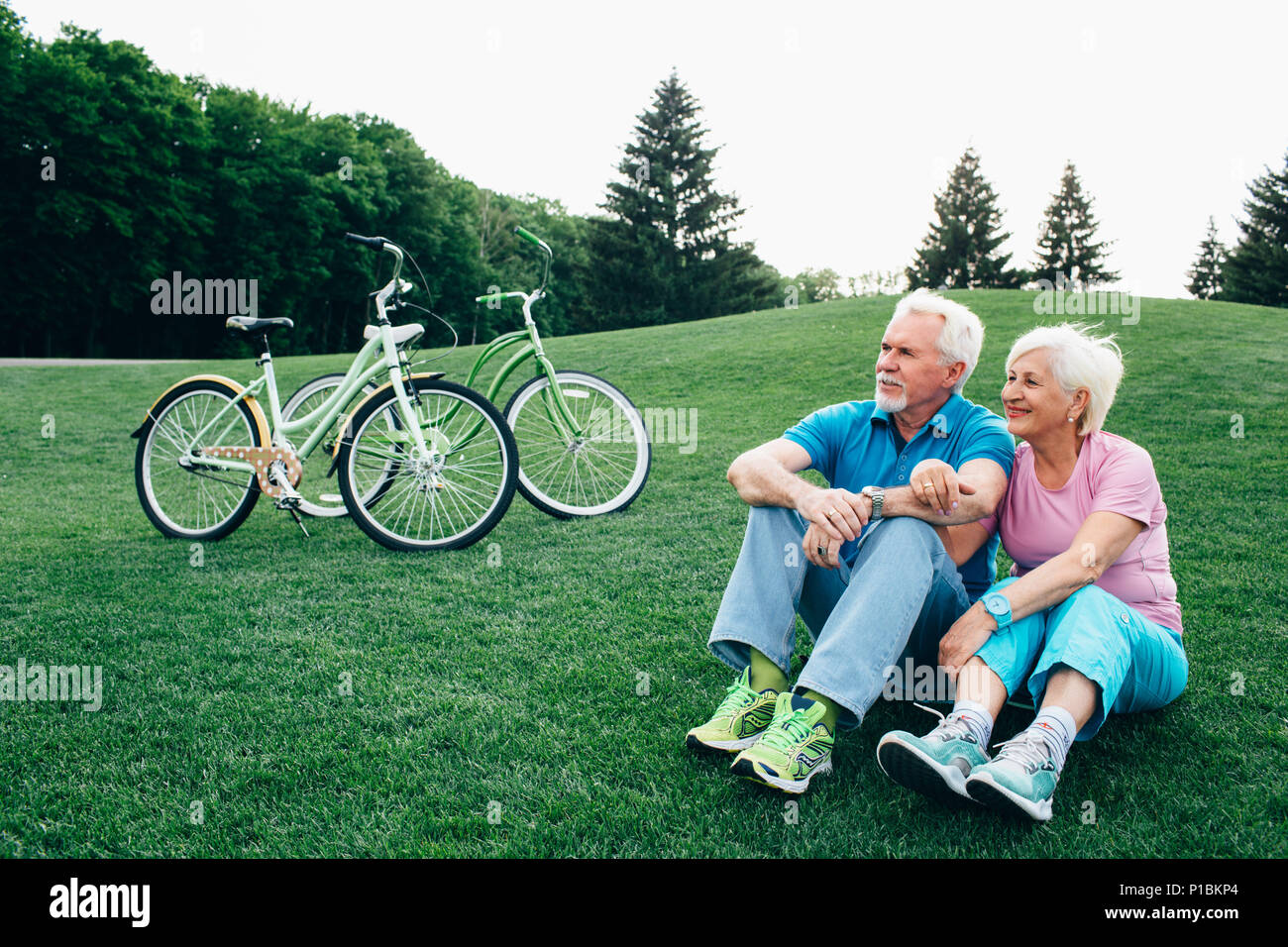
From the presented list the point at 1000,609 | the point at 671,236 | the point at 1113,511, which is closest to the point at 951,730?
the point at 1000,609

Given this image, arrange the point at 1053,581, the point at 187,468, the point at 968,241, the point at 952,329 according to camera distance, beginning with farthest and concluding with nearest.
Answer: the point at 968,241 < the point at 187,468 < the point at 952,329 < the point at 1053,581

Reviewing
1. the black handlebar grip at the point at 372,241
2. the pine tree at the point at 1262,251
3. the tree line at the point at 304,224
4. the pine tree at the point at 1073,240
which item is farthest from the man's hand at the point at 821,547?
the pine tree at the point at 1073,240

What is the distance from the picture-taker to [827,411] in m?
2.79

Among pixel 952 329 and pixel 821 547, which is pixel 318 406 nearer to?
pixel 821 547

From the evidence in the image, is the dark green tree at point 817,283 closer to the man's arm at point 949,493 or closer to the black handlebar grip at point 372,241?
the black handlebar grip at point 372,241

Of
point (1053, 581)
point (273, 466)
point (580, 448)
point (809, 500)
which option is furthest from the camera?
point (580, 448)

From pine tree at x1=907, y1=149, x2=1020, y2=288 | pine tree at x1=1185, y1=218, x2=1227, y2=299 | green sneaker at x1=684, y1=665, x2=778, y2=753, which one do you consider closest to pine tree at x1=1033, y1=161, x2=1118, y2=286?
pine tree at x1=907, y1=149, x2=1020, y2=288

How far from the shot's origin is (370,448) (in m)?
4.46

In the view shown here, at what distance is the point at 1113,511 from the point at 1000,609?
1.37ft

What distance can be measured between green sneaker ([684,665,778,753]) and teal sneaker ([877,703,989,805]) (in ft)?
1.21

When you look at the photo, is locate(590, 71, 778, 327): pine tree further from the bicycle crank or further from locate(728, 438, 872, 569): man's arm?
locate(728, 438, 872, 569): man's arm

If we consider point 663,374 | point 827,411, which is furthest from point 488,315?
point 827,411

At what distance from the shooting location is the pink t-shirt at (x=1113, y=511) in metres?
2.22
